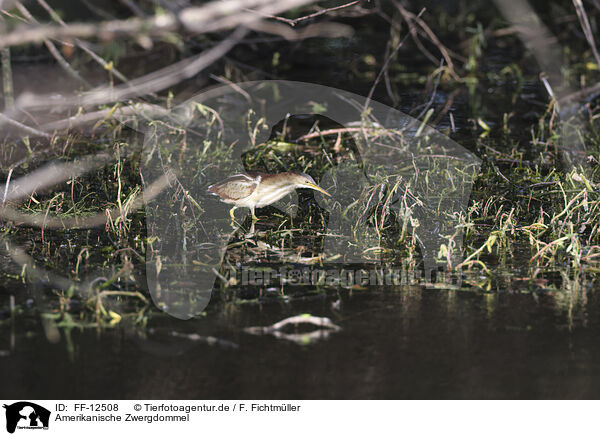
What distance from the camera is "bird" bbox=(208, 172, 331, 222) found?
487cm

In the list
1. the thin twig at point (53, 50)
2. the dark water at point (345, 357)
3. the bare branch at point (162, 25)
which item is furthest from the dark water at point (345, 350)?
the thin twig at point (53, 50)

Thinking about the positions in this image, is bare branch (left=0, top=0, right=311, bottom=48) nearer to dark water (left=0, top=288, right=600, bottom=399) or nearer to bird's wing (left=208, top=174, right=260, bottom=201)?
dark water (left=0, top=288, right=600, bottom=399)

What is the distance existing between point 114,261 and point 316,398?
1670 mm

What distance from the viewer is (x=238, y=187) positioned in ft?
16.1

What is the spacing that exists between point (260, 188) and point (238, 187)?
139mm

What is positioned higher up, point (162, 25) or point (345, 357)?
point (162, 25)

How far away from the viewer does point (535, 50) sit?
349 inches
